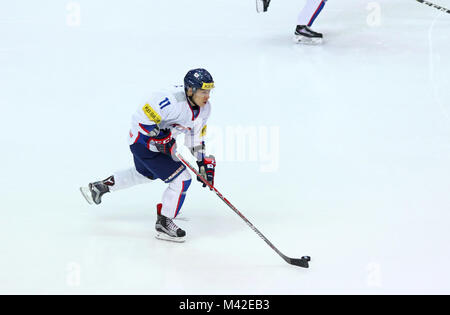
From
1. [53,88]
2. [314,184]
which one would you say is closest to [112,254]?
[314,184]

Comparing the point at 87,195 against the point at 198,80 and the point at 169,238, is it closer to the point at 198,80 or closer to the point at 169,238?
the point at 169,238

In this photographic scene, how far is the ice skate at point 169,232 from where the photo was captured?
165 inches

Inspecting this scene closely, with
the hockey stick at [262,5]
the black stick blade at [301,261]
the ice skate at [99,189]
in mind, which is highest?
the hockey stick at [262,5]

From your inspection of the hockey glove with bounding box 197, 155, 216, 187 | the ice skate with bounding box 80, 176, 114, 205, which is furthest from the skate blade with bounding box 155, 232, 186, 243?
the ice skate with bounding box 80, 176, 114, 205

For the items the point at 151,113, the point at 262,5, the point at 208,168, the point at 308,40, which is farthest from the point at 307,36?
the point at 151,113

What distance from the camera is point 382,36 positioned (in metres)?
7.88

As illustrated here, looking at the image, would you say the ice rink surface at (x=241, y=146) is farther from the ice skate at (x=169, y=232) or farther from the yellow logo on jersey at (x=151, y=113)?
the yellow logo on jersey at (x=151, y=113)

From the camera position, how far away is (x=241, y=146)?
5.59m

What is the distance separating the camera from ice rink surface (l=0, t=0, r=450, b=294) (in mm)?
3936

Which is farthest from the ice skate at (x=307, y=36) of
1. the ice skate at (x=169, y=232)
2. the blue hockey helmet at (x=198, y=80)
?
the ice skate at (x=169, y=232)

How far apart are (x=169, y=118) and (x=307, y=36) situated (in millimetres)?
3765

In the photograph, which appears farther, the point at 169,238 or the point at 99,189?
the point at 99,189

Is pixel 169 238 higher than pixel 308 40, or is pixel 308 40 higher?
pixel 308 40
